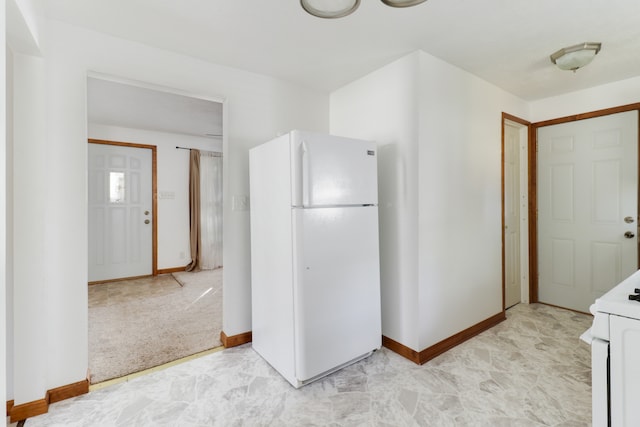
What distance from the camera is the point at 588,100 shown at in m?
3.06

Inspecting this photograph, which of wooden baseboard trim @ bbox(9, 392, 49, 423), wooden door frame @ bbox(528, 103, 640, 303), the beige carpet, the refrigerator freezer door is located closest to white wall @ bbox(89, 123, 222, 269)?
the beige carpet

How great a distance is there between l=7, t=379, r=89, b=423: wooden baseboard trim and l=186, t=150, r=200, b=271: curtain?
135 inches

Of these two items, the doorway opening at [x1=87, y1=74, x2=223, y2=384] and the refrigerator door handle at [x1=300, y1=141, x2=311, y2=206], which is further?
the doorway opening at [x1=87, y1=74, x2=223, y2=384]

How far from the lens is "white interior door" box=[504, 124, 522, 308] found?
10.9 feet

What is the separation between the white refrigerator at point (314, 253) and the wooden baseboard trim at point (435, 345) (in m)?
0.20

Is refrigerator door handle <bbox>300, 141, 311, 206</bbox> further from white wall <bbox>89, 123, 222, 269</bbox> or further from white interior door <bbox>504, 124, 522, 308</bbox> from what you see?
white wall <bbox>89, 123, 222, 269</bbox>

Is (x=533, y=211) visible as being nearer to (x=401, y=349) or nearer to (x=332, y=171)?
(x=401, y=349)

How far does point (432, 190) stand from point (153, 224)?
440 centimetres

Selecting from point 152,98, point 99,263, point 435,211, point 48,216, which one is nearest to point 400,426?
point 435,211

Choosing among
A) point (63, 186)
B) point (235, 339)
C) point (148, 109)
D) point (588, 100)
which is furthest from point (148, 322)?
point (588, 100)

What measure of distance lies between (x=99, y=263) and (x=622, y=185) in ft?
21.0

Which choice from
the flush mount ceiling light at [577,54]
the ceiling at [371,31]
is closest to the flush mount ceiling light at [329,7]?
the ceiling at [371,31]

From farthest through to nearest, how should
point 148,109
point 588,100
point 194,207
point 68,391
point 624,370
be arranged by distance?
point 194,207 → point 148,109 → point 588,100 → point 68,391 → point 624,370

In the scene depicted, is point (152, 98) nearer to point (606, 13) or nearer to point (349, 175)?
point (349, 175)
